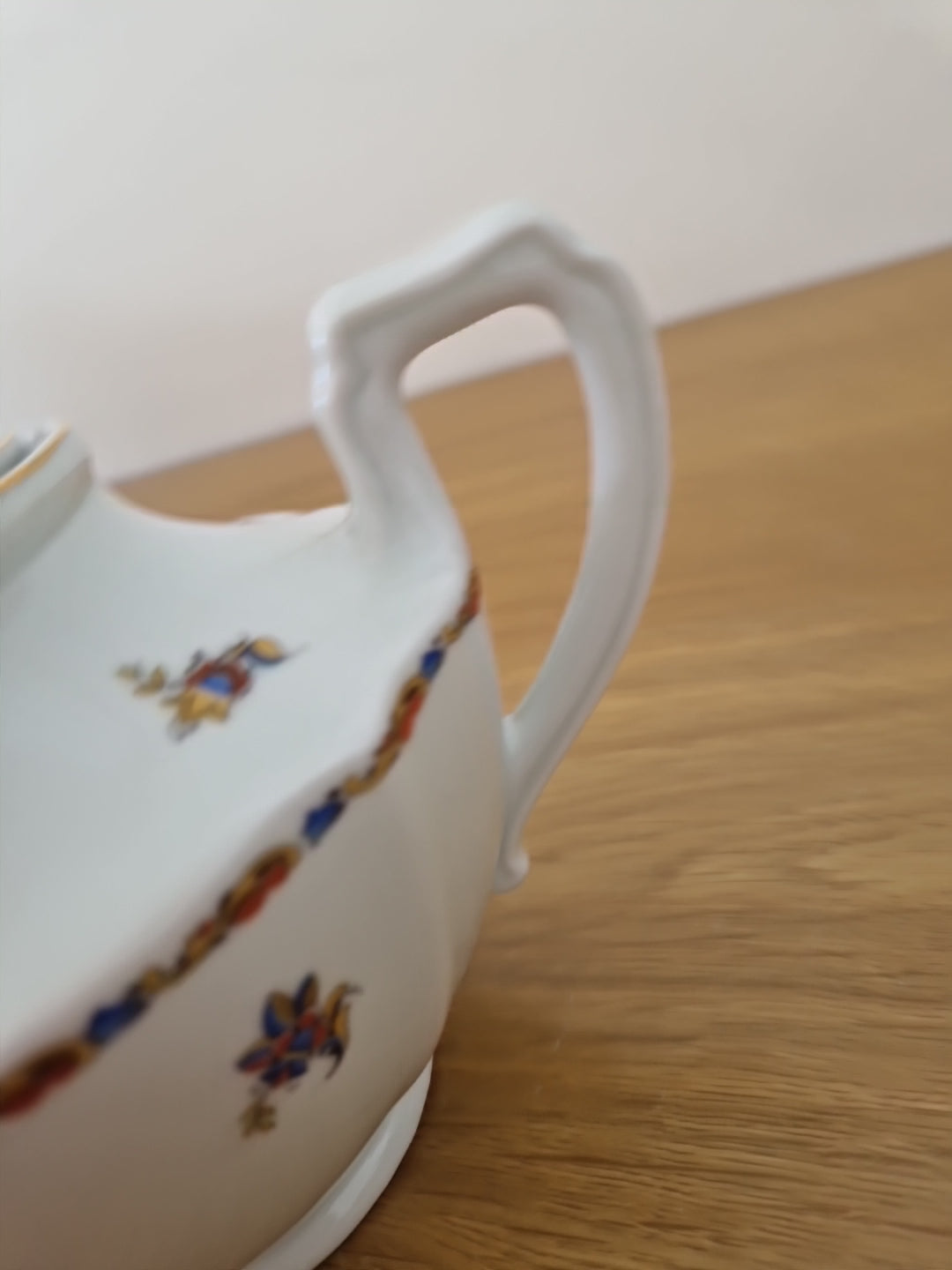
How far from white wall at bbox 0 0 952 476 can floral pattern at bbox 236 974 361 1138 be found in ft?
2.69

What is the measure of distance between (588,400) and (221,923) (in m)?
0.15

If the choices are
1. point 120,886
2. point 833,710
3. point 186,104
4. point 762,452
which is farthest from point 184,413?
point 120,886

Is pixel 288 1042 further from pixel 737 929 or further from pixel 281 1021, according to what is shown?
pixel 737 929

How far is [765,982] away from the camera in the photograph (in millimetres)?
287

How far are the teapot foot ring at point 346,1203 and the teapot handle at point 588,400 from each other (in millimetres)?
71

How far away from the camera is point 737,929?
0.30 metres

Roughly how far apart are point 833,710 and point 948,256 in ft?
1.87

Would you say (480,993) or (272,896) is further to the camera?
(480,993)

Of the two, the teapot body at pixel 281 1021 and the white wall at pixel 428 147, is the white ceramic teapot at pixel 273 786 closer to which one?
the teapot body at pixel 281 1021

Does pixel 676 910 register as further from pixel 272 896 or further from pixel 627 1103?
pixel 272 896

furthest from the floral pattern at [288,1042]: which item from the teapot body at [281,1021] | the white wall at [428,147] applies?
the white wall at [428,147]

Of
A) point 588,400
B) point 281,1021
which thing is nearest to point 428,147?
point 588,400

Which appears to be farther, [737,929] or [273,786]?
[737,929]

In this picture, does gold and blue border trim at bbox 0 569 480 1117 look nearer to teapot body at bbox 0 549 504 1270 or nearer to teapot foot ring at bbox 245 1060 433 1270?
teapot body at bbox 0 549 504 1270
